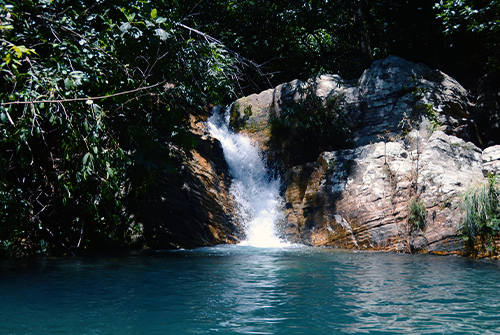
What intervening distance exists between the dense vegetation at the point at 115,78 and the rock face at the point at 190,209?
47 cm

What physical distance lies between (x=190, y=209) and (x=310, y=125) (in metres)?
5.13

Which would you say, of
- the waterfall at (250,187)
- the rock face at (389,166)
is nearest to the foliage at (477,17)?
the rock face at (389,166)

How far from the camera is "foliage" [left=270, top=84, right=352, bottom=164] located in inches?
501

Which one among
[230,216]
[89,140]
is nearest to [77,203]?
[89,140]

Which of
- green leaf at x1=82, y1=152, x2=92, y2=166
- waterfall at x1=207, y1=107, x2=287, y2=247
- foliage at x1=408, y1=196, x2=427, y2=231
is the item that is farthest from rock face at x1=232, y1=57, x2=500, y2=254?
green leaf at x1=82, y1=152, x2=92, y2=166

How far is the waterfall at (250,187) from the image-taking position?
11.3 metres

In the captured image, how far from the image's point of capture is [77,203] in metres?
8.13

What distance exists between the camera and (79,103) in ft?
17.8

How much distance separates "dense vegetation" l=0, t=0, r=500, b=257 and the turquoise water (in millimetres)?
1161

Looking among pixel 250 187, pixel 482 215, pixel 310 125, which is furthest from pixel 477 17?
pixel 250 187

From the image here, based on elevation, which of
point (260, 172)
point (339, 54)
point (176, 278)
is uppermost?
point (339, 54)

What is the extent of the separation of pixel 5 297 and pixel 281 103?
1081 cm

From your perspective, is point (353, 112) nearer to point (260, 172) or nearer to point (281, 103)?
point (281, 103)

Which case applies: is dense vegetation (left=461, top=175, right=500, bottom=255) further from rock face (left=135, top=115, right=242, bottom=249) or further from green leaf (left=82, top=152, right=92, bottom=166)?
green leaf (left=82, top=152, right=92, bottom=166)
